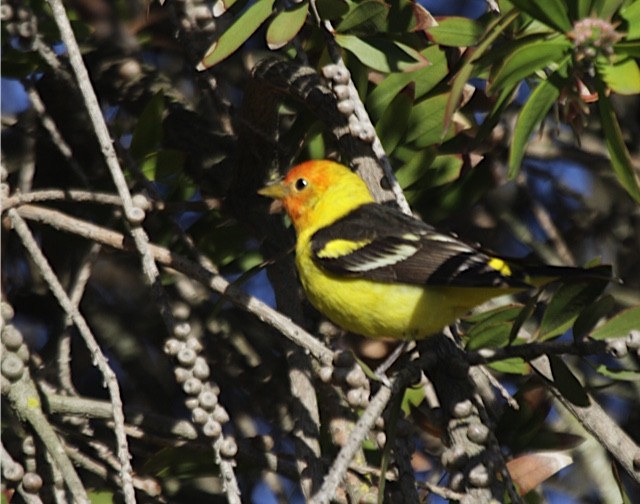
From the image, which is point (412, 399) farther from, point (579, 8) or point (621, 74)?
point (579, 8)

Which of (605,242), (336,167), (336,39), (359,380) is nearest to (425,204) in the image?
(336,167)

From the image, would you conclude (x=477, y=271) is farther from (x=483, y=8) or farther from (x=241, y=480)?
(x=483, y=8)

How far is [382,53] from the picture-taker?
276 centimetres

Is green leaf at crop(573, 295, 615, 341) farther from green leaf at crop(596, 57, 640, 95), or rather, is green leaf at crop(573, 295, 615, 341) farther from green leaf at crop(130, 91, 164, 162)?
green leaf at crop(130, 91, 164, 162)

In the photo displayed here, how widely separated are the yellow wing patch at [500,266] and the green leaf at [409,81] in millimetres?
506

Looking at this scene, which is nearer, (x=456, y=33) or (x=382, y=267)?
(x=456, y=33)

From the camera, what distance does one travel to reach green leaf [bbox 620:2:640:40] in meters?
2.27

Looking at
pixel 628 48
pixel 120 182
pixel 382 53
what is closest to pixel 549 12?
pixel 628 48

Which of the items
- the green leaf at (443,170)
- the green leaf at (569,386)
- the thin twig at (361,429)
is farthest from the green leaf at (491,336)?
the green leaf at (443,170)

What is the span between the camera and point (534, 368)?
107 inches

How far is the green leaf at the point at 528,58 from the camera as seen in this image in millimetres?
2246

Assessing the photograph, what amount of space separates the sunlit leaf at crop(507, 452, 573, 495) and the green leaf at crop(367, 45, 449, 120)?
103cm

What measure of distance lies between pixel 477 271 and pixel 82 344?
57.9 inches

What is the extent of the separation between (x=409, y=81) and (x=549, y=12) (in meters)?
0.83
